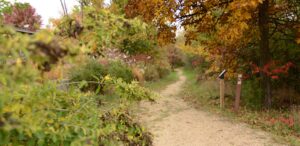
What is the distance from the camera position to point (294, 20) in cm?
951

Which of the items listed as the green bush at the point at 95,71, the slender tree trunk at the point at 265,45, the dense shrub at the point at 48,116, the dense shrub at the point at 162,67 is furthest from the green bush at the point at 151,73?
the dense shrub at the point at 48,116

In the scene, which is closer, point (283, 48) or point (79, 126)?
point (79, 126)

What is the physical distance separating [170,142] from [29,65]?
5527 mm

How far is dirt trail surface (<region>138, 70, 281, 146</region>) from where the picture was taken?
6402 mm

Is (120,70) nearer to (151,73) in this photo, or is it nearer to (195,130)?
(195,130)

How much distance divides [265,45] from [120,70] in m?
6.01

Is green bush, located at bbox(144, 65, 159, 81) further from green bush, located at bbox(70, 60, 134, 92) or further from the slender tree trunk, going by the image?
the slender tree trunk

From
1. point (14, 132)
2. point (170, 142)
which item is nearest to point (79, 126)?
point (14, 132)

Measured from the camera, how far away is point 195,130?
7.39m

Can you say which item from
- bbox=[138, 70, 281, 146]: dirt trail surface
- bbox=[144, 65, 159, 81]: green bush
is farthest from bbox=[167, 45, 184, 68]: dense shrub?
bbox=[138, 70, 281, 146]: dirt trail surface

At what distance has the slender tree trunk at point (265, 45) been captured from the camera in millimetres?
8977

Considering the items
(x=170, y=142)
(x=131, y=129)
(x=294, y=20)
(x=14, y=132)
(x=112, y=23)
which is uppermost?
(x=294, y=20)

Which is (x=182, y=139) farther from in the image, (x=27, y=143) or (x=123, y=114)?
(x=27, y=143)

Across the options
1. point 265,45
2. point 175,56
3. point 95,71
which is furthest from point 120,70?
point 175,56
